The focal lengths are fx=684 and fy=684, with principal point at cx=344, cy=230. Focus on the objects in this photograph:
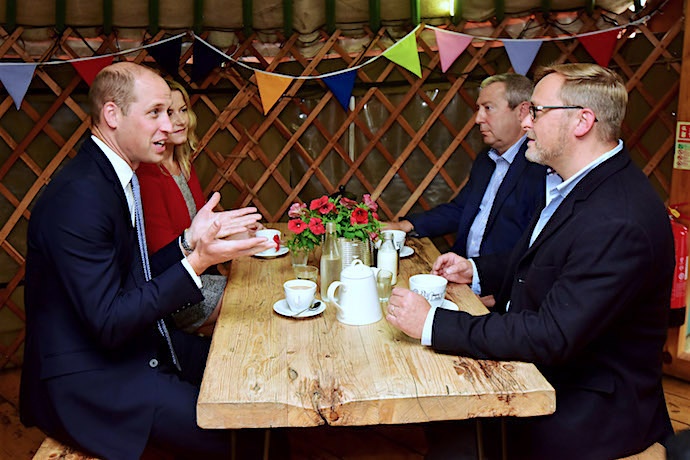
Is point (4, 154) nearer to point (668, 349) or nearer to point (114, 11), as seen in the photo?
point (114, 11)

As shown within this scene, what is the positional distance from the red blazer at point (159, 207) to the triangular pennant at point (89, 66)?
36.5 inches

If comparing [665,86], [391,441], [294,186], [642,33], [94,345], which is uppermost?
[642,33]

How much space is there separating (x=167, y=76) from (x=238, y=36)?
34 cm

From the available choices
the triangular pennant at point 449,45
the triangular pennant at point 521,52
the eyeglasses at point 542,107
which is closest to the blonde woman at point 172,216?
the eyeglasses at point 542,107

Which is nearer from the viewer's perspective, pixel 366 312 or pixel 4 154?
pixel 366 312

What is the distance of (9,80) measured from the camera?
259cm

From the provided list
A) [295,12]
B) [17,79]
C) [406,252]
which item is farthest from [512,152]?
[17,79]

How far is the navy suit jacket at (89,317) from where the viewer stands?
4.28ft

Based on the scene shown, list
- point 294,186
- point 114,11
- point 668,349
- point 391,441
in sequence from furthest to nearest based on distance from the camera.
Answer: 1. point 294,186
2. point 114,11
3. point 668,349
4. point 391,441

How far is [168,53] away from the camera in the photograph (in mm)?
2754

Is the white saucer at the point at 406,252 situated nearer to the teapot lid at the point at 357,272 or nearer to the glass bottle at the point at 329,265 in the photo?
the glass bottle at the point at 329,265

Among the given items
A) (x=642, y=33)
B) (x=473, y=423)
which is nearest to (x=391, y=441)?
(x=473, y=423)

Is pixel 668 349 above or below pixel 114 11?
below

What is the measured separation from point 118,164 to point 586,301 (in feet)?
3.26
